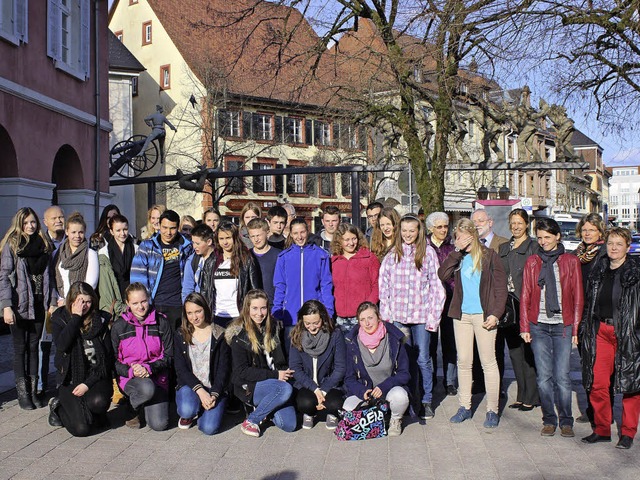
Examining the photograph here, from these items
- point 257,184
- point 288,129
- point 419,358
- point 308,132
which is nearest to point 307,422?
point 419,358

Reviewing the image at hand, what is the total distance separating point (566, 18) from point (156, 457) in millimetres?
7627

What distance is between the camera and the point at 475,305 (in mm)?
6715

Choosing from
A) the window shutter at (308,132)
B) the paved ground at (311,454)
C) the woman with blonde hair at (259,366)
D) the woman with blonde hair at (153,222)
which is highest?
the window shutter at (308,132)

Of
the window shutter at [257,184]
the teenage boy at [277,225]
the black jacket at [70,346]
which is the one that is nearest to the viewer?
the black jacket at [70,346]

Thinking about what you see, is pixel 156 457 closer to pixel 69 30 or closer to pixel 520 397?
pixel 520 397

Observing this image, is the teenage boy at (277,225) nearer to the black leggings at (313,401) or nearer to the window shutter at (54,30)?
the black leggings at (313,401)

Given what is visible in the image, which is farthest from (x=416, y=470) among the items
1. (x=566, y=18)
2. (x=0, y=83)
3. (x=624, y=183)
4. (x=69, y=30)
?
(x=624, y=183)

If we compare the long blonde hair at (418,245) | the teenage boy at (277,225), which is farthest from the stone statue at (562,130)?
the long blonde hair at (418,245)

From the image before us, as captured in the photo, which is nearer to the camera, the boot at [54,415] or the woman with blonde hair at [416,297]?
the boot at [54,415]

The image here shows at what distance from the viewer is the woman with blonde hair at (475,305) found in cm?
664

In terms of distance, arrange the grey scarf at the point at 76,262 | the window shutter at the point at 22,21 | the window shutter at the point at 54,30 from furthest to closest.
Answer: the window shutter at the point at 54,30
the window shutter at the point at 22,21
the grey scarf at the point at 76,262

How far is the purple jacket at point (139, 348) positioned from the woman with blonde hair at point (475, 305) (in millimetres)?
2591

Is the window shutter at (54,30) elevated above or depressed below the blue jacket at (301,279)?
above

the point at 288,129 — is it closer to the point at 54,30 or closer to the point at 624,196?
the point at 54,30
